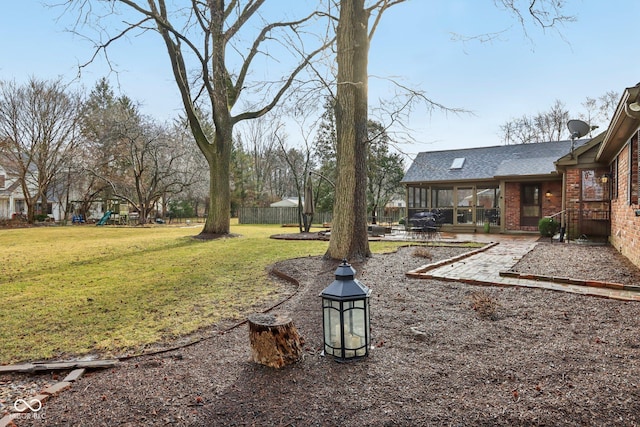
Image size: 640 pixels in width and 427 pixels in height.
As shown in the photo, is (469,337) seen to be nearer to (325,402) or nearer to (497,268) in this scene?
(325,402)

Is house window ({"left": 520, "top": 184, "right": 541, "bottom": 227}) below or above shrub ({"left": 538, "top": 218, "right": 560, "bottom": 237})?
above

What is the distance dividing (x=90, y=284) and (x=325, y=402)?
5.18m

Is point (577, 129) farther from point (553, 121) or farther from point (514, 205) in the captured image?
point (553, 121)

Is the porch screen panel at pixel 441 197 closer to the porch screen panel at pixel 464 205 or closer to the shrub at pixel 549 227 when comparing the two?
the porch screen panel at pixel 464 205

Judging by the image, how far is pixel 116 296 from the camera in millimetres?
5070

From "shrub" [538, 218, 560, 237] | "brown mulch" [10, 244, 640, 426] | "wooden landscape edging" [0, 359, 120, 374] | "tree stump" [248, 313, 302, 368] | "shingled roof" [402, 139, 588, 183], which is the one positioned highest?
"shingled roof" [402, 139, 588, 183]

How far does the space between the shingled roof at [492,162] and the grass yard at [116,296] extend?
993 cm

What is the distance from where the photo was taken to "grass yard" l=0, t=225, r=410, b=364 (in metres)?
3.47

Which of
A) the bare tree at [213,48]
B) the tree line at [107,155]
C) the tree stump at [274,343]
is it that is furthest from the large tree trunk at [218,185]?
the tree stump at [274,343]

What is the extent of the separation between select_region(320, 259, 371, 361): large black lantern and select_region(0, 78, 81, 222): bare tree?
23.8 metres

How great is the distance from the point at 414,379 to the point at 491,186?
15926mm

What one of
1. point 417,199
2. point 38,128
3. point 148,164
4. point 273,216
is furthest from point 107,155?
point 417,199

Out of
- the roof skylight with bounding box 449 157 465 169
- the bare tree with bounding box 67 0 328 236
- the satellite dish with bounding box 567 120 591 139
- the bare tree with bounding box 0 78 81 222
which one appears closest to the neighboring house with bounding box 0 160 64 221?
the bare tree with bounding box 0 78 81 222

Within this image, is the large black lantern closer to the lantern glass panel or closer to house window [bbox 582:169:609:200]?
the lantern glass panel
